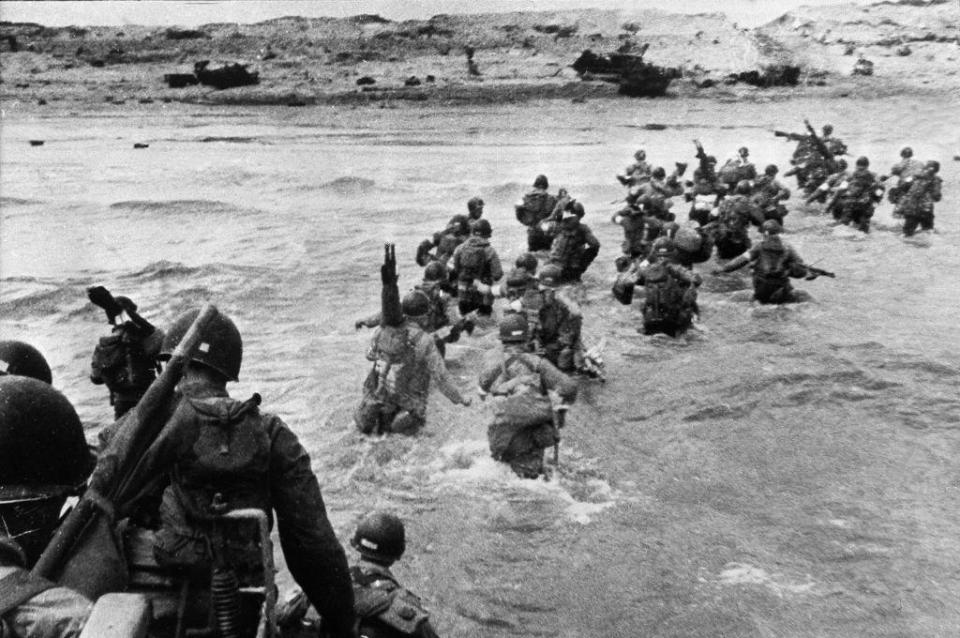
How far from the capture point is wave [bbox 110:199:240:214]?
85.7 ft

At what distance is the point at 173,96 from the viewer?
2072 inches

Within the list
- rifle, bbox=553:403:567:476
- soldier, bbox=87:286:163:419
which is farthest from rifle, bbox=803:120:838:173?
soldier, bbox=87:286:163:419

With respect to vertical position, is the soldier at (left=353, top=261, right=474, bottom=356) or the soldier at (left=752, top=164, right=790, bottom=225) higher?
the soldier at (left=752, top=164, right=790, bottom=225)

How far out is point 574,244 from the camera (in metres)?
16.6

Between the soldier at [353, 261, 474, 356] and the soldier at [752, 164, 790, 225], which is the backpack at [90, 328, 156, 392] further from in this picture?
the soldier at [752, 164, 790, 225]

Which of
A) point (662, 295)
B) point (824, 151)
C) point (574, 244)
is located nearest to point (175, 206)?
point (574, 244)

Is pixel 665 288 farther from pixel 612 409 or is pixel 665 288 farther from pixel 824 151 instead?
pixel 824 151

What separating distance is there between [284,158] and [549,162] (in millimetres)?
9707

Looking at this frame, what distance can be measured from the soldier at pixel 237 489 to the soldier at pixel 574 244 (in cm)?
1249

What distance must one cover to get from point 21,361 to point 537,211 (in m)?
13.5

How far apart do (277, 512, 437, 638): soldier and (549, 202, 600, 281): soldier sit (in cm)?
1183

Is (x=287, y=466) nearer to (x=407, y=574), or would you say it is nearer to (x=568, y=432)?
(x=407, y=574)

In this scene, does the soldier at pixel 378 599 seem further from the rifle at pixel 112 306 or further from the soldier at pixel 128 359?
the soldier at pixel 128 359

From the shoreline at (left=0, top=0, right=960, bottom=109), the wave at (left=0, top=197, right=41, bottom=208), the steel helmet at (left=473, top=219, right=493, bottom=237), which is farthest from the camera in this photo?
the shoreline at (left=0, top=0, right=960, bottom=109)
